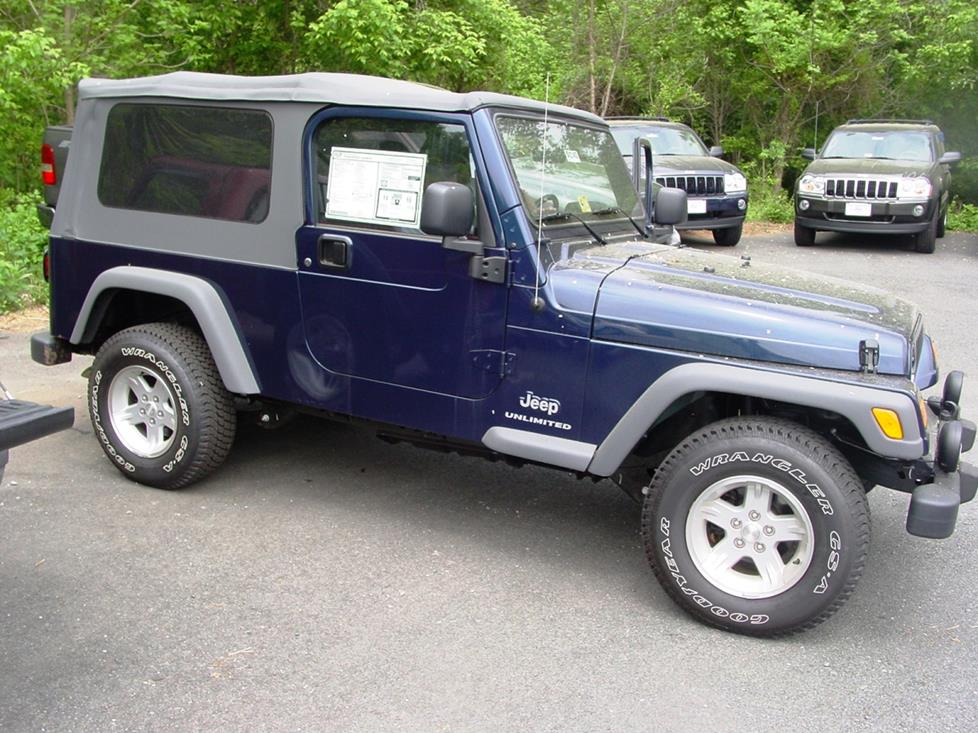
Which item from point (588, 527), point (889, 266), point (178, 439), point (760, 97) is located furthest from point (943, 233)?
point (178, 439)

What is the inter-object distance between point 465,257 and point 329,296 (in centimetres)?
71

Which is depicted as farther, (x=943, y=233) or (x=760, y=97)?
(x=760, y=97)

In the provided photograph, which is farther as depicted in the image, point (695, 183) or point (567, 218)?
point (695, 183)

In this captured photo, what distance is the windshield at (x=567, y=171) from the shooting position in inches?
157

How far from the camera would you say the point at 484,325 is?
3877 mm

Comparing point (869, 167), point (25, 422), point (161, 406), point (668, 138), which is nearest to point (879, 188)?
point (869, 167)

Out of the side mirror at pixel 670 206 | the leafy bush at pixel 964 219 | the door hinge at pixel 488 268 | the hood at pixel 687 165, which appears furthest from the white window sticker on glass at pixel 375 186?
the leafy bush at pixel 964 219

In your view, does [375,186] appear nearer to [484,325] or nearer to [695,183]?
[484,325]

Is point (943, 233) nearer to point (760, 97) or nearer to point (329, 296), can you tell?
point (760, 97)

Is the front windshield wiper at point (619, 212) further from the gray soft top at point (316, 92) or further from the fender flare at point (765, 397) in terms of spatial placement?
the fender flare at point (765, 397)

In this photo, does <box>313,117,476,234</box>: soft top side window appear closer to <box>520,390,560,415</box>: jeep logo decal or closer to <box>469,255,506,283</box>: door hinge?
<box>469,255,506,283</box>: door hinge

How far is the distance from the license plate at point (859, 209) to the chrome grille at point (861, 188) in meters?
0.12

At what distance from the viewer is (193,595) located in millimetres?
3746

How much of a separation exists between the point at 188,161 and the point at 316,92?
2.68 ft
